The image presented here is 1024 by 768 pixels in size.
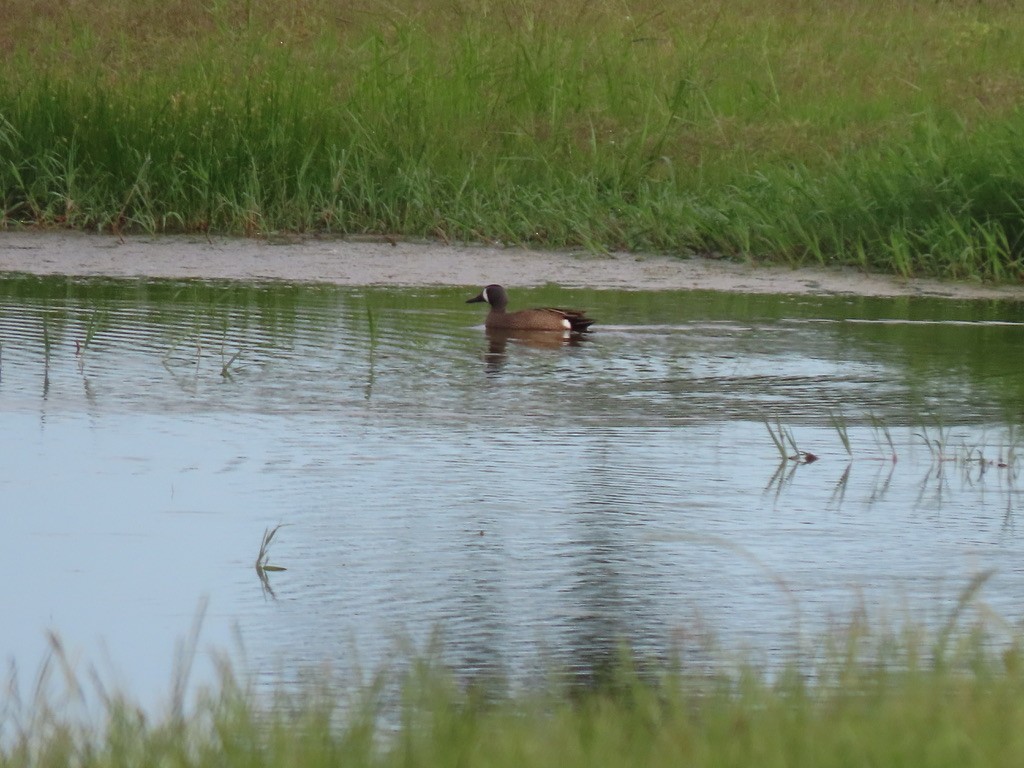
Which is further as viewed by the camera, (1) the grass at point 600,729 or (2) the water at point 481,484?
(2) the water at point 481,484

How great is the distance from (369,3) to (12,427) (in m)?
9.91

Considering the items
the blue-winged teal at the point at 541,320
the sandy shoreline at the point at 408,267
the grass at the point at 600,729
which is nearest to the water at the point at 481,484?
the blue-winged teal at the point at 541,320

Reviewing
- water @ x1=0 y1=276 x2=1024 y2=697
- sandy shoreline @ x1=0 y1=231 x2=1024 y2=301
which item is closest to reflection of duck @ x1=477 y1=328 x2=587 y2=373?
water @ x1=0 y1=276 x2=1024 y2=697

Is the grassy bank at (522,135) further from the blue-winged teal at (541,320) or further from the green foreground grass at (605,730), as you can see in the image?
the green foreground grass at (605,730)

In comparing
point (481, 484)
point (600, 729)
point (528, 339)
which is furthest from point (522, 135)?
point (600, 729)

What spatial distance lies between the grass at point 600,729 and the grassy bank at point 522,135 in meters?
6.79

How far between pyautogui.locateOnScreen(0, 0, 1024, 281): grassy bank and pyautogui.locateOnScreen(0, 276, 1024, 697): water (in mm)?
1696

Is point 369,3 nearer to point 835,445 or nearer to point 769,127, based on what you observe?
point 769,127

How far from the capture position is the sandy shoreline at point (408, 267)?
9188mm

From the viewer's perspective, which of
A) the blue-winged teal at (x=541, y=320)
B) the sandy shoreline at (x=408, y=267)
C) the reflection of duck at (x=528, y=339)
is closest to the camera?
the reflection of duck at (x=528, y=339)

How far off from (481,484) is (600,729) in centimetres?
249

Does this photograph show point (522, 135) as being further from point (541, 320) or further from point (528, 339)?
point (528, 339)

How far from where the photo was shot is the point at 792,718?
8.36ft

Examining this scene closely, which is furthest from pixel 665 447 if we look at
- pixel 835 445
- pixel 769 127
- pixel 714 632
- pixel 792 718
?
pixel 769 127
